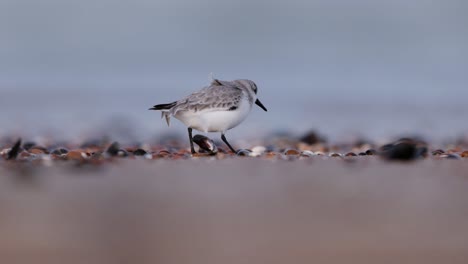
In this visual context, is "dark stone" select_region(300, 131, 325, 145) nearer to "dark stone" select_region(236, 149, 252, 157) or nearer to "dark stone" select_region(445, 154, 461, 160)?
"dark stone" select_region(236, 149, 252, 157)

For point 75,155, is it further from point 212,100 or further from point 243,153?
point 243,153

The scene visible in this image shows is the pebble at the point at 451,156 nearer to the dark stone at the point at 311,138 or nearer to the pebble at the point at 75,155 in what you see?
the dark stone at the point at 311,138

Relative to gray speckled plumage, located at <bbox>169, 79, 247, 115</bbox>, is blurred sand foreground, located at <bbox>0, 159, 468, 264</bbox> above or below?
below

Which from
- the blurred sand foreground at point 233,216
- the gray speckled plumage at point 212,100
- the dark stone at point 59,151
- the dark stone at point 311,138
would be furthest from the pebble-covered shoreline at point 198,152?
the blurred sand foreground at point 233,216

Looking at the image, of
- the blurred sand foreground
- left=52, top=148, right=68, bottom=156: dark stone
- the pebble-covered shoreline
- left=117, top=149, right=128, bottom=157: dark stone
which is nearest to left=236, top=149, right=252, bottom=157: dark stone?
the pebble-covered shoreline

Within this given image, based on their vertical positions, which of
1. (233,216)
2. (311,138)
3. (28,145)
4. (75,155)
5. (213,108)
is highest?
(311,138)

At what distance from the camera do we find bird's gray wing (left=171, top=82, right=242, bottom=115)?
7.45 metres

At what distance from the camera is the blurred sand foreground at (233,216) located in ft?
13.5

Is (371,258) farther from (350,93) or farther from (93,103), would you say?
(350,93)

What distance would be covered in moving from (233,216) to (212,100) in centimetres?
294

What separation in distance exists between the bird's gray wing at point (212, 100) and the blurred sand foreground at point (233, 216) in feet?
4.90

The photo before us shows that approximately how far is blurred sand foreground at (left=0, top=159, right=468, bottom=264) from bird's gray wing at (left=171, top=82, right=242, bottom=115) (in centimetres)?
149

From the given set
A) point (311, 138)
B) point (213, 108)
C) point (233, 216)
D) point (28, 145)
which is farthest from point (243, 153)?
point (233, 216)

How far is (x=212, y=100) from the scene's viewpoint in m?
7.48
